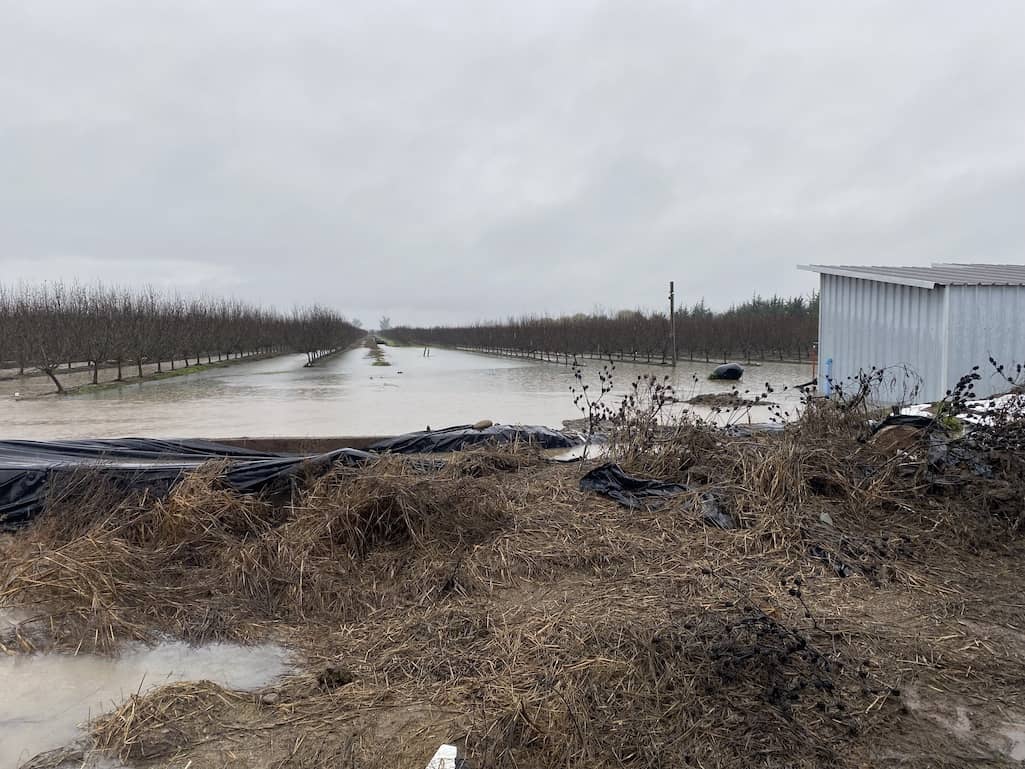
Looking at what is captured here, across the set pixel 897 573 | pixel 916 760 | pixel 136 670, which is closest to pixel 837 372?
pixel 897 573

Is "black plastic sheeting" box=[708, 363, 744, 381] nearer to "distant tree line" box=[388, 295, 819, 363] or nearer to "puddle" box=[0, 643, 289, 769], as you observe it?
"distant tree line" box=[388, 295, 819, 363]

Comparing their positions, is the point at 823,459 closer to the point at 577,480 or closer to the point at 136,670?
the point at 577,480

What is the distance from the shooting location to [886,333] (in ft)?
36.9

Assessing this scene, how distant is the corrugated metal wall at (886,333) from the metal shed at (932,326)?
16mm

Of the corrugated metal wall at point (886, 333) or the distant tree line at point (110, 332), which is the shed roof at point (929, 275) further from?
the distant tree line at point (110, 332)

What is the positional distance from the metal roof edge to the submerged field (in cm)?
568

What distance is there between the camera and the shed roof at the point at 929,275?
999 cm

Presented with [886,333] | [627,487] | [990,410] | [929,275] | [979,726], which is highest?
[929,275]

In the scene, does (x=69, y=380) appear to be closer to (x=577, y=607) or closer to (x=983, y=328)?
(x=577, y=607)

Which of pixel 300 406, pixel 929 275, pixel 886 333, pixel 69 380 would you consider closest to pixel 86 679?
pixel 886 333

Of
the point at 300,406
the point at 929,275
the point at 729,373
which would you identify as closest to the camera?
the point at 929,275

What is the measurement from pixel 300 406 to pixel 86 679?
13996mm

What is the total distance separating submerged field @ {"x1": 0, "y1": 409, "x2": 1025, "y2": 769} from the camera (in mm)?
2445

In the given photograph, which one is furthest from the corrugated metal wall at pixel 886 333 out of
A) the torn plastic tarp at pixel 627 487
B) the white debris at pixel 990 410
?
the torn plastic tarp at pixel 627 487
